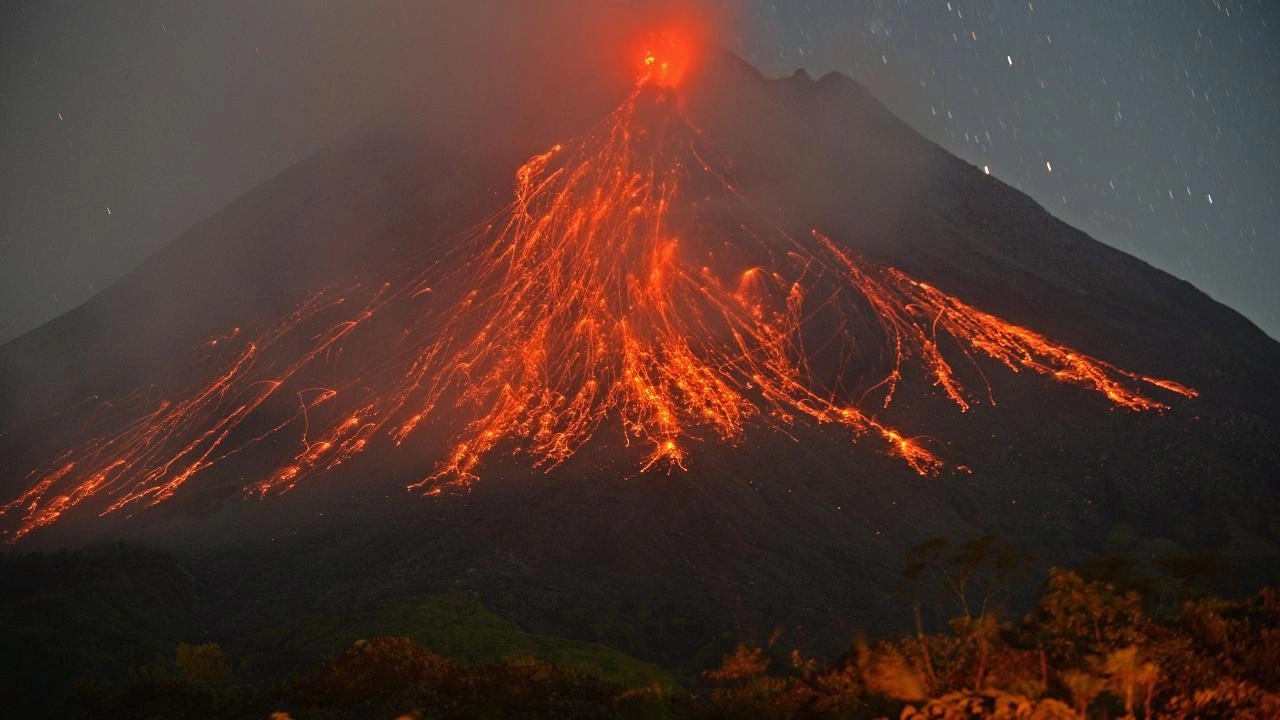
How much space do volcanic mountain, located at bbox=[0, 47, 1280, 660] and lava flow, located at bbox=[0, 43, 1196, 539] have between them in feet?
1.27

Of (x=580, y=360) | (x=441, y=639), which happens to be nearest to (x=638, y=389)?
(x=580, y=360)

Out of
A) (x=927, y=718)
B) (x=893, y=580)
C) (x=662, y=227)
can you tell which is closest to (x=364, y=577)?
(x=893, y=580)

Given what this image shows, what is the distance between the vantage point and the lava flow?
6062cm

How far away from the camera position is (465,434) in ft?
200

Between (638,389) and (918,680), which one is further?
(638,389)

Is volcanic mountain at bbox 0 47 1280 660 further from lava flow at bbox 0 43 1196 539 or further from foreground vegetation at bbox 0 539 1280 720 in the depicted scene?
foreground vegetation at bbox 0 539 1280 720

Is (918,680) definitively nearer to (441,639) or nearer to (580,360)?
(441,639)

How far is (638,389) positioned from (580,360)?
25.3 feet

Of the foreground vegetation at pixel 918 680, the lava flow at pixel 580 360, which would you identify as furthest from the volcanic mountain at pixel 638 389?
the foreground vegetation at pixel 918 680

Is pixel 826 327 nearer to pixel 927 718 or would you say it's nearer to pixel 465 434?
pixel 465 434

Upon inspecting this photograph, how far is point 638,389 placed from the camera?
211 feet

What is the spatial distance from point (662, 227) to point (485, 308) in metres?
23.6

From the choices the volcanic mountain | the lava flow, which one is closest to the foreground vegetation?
the volcanic mountain

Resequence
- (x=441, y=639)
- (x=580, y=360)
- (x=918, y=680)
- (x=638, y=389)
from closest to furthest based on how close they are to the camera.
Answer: (x=918, y=680), (x=441, y=639), (x=638, y=389), (x=580, y=360)
